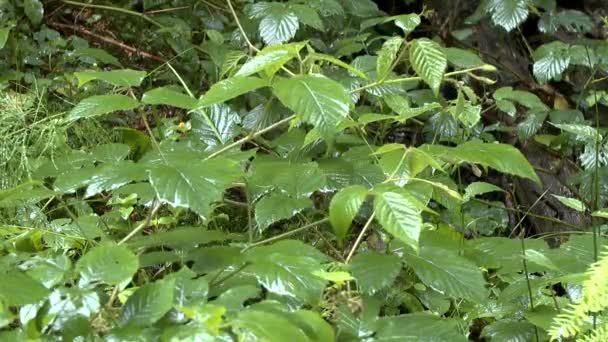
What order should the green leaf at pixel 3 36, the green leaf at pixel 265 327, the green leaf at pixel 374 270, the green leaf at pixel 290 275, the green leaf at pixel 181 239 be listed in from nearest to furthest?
the green leaf at pixel 265 327 → the green leaf at pixel 290 275 → the green leaf at pixel 374 270 → the green leaf at pixel 181 239 → the green leaf at pixel 3 36

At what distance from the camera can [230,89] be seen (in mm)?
964

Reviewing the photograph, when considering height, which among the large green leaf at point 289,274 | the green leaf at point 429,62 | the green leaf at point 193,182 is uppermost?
the green leaf at point 429,62

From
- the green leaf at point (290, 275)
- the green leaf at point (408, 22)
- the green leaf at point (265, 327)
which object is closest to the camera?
the green leaf at point (265, 327)

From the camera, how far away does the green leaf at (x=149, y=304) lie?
71 centimetres

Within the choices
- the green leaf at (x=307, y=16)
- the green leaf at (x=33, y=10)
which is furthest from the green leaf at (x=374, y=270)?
the green leaf at (x=33, y=10)

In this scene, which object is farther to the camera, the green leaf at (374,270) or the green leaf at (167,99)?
the green leaf at (167,99)

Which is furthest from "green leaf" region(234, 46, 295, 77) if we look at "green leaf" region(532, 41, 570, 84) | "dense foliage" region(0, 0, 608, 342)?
"green leaf" region(532, 41, 570, 84)

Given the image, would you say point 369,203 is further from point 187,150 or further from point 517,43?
point 517,43

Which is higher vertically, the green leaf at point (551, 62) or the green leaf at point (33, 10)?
the green leaf at point (33, 10)

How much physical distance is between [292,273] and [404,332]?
15 centimetres

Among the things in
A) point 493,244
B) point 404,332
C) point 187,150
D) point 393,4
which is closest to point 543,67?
point 393,4

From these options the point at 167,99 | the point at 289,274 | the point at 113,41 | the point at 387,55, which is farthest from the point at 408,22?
the point at 113,41

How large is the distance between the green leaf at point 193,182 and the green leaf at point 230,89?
9 cm

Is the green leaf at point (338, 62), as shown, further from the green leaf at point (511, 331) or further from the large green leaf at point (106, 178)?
the green leaf at point (511, 331)
